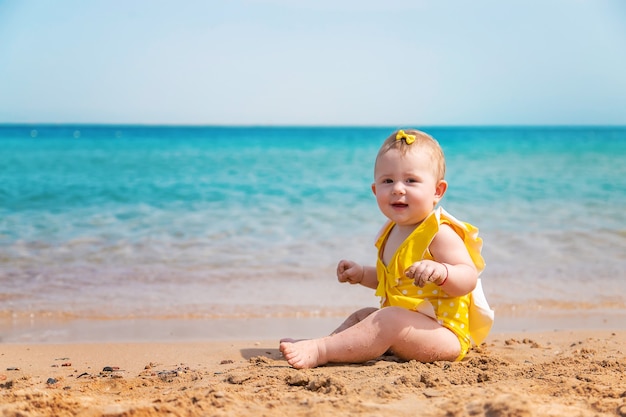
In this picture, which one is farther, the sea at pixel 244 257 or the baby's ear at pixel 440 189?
the sea at pixel 244 257

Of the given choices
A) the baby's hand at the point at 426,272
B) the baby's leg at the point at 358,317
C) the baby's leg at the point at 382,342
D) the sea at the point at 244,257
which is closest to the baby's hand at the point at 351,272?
the baby's leg at the point at 358,317

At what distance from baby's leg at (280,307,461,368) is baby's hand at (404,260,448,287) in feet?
0.84

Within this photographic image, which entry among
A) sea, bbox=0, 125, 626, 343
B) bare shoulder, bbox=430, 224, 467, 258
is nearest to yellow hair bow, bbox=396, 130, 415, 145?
bare shoulder, bbox=430, 224, 467, 258

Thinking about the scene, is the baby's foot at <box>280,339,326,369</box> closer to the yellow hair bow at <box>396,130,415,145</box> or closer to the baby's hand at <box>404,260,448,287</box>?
the baby's hand at <box>404,260,448,287</box>

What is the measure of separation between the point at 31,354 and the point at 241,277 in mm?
1969

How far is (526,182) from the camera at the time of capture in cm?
1249

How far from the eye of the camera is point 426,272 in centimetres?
265

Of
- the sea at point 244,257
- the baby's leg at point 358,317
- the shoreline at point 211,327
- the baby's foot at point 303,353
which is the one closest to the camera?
the baby's foot at point 303,353

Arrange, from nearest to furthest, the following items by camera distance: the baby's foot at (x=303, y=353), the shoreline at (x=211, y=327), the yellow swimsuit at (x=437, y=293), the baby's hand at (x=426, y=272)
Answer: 1. the baby's hand at (x=426, y=272)
2. the baby's foot at (x=303, y=353)
3. the yellow swimsuit at (x=437, y=293)
4. the shoreline at (x=211, y=327)

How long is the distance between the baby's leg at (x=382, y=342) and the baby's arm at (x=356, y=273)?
0.36m

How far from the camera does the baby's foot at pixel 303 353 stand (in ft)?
9.18

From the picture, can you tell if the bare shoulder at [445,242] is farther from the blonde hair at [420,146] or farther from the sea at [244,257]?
the sea at [244,257]

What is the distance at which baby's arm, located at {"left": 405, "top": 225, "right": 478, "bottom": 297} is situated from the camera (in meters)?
2.67

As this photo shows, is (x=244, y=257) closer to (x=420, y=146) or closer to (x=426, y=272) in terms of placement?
(x=420, y=146)
